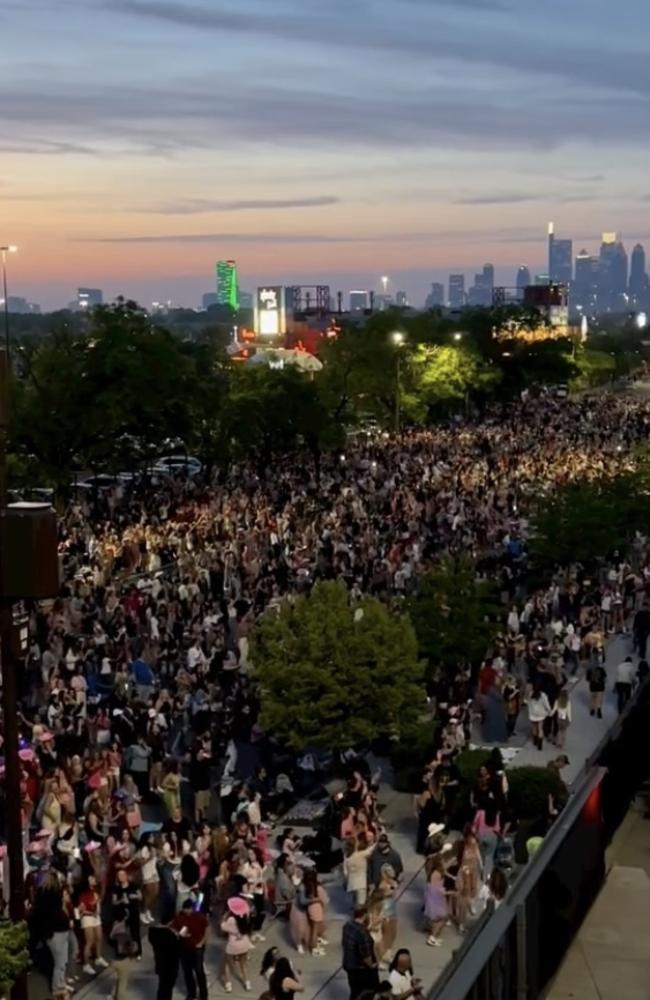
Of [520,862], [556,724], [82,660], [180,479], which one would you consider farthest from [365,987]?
[180,479]

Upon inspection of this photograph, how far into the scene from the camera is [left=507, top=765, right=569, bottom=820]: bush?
16.9 metres

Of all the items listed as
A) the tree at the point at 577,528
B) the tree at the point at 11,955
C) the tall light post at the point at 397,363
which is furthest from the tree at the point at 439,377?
the tree at the point at 11,955

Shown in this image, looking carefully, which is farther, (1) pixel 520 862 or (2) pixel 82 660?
(2) pixel 82 660

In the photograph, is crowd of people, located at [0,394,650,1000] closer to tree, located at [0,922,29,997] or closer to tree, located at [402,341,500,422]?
tree, located at [0,922,29,997]

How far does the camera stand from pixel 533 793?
17.0 m

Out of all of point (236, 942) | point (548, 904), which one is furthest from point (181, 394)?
point (548, 904)

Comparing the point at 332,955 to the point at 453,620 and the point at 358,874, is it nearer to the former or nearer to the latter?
the point at 358,874

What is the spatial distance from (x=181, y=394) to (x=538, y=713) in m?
30.1

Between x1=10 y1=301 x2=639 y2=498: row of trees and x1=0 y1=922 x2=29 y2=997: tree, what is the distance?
3663 cm

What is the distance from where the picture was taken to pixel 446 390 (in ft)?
273

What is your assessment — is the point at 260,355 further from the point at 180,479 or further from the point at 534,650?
the point at 534,650

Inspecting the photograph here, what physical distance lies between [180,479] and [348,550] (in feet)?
68.8

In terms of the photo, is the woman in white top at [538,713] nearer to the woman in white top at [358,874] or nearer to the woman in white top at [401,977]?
the woman in white top at [358,874]

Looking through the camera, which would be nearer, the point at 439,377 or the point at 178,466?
the point at 178,466
